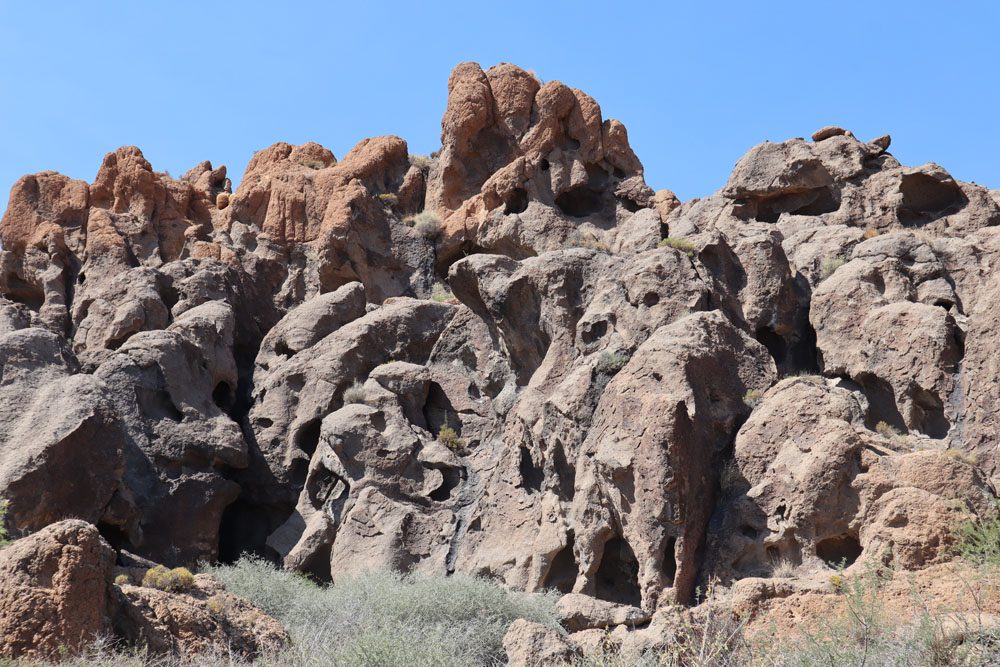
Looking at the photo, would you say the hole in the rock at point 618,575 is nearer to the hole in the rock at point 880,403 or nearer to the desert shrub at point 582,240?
the hole in the rock at point 880,403

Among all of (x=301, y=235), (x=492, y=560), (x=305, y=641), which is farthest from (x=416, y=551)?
(x=301, y=235)

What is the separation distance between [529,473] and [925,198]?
1087 cm

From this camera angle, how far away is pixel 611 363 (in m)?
17.8

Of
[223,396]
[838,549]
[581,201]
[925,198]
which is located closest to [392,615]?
[838,549]

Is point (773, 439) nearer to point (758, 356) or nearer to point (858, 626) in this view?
point (758, 356)

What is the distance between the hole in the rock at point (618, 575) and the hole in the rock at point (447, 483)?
444 centimetres

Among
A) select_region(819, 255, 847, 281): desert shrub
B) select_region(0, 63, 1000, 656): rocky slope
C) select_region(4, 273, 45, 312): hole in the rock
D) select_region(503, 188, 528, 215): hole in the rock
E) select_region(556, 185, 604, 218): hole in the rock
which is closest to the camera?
select_region(0, 63, 1000, 656): rocky slope

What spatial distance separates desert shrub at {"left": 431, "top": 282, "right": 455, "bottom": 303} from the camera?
27516 millimetres

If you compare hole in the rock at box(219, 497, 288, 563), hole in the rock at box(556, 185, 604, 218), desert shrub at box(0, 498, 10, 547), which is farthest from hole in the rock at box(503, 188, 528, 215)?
desert shrub at box(0, 498, 10, 547)

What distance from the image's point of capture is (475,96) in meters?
Result: 30.7

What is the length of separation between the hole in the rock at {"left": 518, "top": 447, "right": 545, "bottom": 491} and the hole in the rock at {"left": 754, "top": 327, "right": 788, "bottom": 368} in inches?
189

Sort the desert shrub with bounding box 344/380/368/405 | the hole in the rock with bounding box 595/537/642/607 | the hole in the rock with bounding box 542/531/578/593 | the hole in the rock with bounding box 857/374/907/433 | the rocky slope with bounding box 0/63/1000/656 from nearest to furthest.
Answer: the rocky slope with bounding box 0/63/1000/656 < the hole in the rock with bounding box 595/537/642/607 < the hole in the rock with bounding box 542/531/578/593 < the hole in the rock with bounding box 857/374/907/433 < the desert shrub with bounding box 344/380/368/405

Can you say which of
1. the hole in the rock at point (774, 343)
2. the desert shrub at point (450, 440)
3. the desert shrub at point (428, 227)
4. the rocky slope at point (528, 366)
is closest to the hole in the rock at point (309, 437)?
the rocky slope at point (528, 366)

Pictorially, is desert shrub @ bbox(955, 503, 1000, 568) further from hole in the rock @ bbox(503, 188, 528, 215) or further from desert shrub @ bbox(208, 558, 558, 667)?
hole in the rock @ bbox(503, 188, 528, 215)
